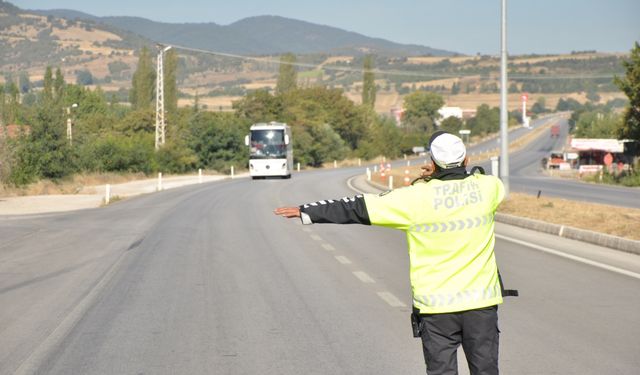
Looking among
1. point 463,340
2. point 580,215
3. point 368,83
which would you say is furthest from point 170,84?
point 463,340

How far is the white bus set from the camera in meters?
58.8

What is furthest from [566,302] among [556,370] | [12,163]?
[12,163]

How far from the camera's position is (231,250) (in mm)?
17438

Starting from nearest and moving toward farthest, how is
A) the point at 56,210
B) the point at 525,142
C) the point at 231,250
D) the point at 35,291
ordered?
the point at 35,291 → the point at 231,250 → the point at 56,210 → the point at 525,142

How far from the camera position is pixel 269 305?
10.9 m

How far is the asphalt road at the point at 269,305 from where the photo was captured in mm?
7980

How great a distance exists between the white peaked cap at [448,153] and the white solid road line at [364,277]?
7798 mm

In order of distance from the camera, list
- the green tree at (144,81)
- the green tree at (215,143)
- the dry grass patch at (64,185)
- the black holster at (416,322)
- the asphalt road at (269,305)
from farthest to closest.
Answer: the green tree at (144,81)
the green tree at (215,143)
the dry grass patch at (64,185)
the asphalt road at (269,305)
the black holster at (416,322)

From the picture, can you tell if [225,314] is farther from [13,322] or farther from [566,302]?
[566,302]

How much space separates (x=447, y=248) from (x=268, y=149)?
54.1m

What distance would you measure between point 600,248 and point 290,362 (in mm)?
11338

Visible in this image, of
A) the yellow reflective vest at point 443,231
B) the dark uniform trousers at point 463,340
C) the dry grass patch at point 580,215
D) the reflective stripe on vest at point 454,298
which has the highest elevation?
the yellow reflective vest at point 443,231

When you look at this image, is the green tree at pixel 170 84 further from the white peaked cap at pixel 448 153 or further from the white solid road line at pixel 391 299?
the white peaked cap at pixel 448 153

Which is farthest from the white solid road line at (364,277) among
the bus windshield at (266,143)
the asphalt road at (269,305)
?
the bus windshield at (266,143)
